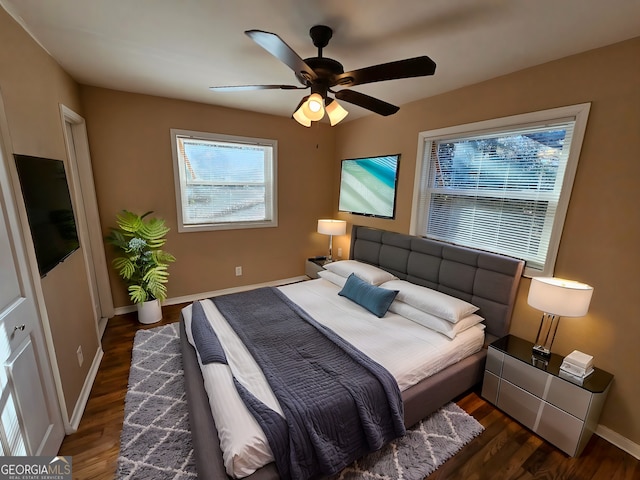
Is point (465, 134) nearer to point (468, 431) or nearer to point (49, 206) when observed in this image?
point (468, 431)

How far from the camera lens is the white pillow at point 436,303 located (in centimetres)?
218

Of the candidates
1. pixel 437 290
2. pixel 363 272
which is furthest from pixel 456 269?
pixel 363 272

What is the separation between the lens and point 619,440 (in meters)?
1.79

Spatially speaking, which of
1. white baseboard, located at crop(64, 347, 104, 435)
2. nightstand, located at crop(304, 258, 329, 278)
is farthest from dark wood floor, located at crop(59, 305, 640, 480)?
nightstand, located at crop(304, 258, 329, 278)

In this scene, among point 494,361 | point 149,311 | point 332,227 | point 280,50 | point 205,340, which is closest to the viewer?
point 280,50

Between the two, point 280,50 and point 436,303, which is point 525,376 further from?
point 280,50

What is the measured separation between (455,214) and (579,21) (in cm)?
158

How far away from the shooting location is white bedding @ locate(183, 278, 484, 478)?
1.26 m

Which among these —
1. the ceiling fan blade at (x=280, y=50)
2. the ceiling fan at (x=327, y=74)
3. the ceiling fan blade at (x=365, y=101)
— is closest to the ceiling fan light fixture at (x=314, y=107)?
the ceiling fan at (x=327, y=74)

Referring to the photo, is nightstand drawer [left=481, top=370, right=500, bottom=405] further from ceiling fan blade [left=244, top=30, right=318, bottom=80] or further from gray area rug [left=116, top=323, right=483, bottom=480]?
ceiling fan blade [left=244, top=30, right=318, bottom=80]

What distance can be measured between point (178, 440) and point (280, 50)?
2348 mm

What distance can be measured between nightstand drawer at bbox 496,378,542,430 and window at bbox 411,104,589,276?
899 mm

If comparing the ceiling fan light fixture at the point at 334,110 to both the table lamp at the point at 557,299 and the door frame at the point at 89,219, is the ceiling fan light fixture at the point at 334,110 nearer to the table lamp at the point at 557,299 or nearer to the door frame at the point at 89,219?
the table lamp at the point at 557,299

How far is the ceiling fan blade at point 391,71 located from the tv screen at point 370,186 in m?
1.79
